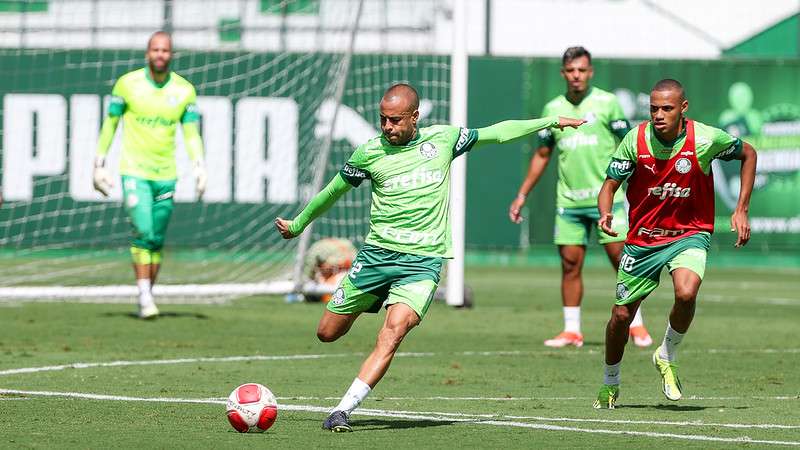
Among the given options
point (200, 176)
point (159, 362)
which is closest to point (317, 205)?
point (159, 362)

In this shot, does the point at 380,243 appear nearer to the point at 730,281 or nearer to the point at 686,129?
the point at 686,129

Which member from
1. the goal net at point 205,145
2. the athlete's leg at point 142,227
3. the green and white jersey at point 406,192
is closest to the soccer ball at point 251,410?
the green and white jersey at point 406,192

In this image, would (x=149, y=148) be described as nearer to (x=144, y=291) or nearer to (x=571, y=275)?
(x=144, y=291)

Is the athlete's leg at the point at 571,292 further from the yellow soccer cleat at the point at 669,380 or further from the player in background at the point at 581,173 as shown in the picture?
the yellow soccer cleat at the point at 669,380

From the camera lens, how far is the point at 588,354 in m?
12.6

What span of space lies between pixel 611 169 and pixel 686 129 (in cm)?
50

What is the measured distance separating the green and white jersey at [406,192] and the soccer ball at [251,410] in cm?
120

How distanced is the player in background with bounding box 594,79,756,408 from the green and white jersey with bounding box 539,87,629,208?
Result: 3819 mm

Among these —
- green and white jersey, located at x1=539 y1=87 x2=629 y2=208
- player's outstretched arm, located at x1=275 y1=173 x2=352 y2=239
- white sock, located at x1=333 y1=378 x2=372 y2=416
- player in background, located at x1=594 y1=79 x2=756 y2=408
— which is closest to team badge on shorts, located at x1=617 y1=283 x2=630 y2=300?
player in background, located at x1=594 y1=79 x2=756 y2=408

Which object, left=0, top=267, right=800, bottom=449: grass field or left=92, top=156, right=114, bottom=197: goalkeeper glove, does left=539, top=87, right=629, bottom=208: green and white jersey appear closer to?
left=0, top=267, right=800, bottom=449: grass field

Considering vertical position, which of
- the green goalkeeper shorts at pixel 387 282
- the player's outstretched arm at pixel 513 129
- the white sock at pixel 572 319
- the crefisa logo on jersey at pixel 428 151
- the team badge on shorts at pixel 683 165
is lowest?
the white sock at pixel 572 319

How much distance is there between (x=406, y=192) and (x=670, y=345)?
6.72ft

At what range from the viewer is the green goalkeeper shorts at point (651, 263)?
30.2 ft

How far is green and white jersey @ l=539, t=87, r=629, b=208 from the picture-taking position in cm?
1321
